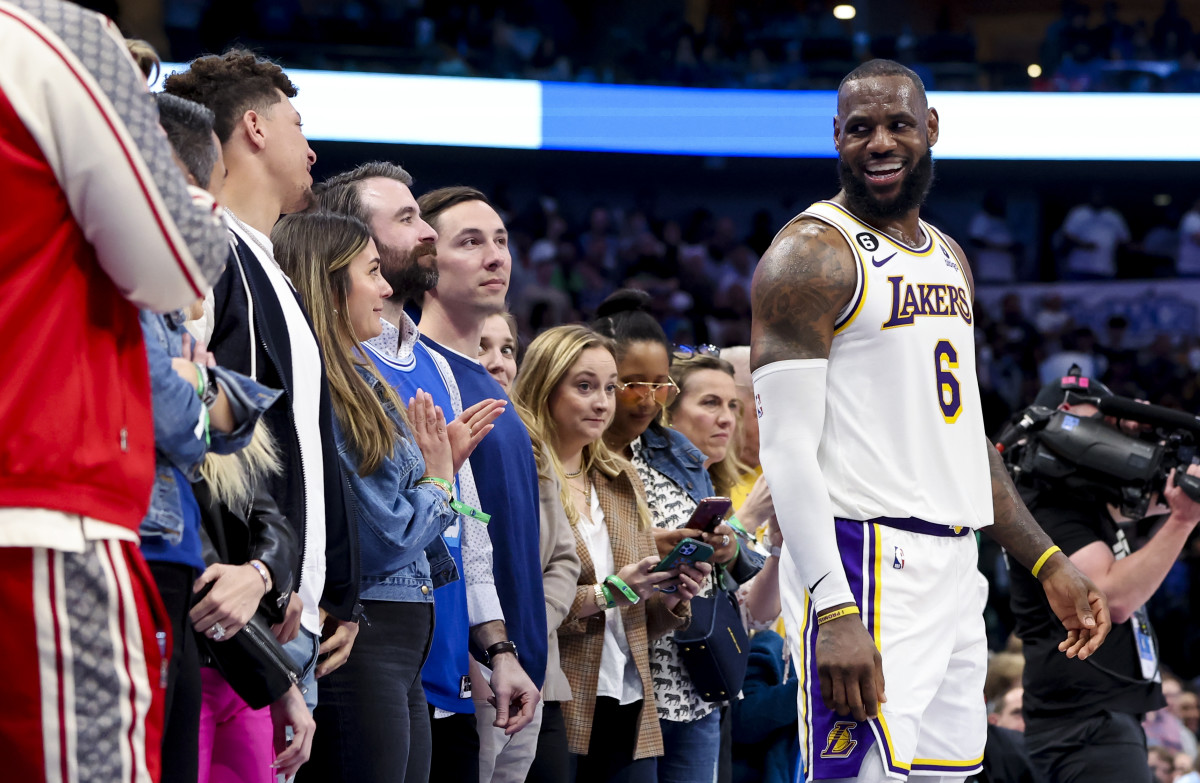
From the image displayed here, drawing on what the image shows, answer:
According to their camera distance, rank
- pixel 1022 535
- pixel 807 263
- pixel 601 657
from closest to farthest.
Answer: pixel 807 263 < pixel 1022 535 < pixel 601 657

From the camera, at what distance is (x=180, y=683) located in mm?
1842

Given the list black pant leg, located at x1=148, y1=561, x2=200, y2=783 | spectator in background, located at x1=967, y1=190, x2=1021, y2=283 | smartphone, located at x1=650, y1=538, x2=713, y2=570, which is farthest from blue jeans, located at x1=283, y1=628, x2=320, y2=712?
spectator in background, located at x1=967, y1=190, x2=1021, y2=283

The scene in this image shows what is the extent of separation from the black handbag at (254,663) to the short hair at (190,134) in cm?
70

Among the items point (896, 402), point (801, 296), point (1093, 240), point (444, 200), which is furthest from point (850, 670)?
point (1093, 240)

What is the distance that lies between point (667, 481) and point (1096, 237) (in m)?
11.3

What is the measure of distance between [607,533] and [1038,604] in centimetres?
143

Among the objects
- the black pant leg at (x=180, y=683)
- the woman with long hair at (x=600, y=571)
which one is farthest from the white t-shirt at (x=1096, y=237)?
the black pant leg at (x=180, y=683)

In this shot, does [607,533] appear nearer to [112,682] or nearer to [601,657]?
[601,657]

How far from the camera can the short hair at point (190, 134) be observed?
196cm

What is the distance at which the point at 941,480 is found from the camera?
2.68 m

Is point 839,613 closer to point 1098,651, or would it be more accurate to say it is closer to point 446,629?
point 446,629

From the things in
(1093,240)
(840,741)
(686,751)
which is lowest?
(686,751)

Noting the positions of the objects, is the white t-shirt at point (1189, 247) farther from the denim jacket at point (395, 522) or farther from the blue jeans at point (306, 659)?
the blue jeans at point (306, 659)

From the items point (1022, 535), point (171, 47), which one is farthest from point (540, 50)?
point (1022, 535)
